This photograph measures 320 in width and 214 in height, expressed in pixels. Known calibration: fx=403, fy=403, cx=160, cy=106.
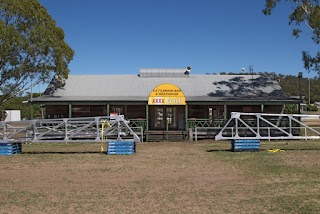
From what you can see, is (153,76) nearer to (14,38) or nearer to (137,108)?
(137,108)

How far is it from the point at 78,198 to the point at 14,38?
54.6ft

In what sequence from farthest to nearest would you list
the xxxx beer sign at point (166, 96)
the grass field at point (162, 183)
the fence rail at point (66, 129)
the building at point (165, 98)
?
1. the building at point (165, 98)
2. the xxxx beer sign at point (166, 96)
3. the fence rail at point (66, 129)
4. the grass field at point (162, 183)

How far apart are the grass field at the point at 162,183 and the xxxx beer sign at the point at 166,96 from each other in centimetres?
916

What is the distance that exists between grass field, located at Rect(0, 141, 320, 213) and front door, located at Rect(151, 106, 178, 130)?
11.7 m

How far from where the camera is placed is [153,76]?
3097 cm

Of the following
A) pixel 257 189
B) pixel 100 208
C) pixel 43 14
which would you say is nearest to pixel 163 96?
pixel 43 14

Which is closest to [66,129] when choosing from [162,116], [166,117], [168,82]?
[166,117]

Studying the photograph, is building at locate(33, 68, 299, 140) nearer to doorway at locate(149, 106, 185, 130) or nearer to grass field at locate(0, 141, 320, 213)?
doorway at locate(149, 106, 185, 130)

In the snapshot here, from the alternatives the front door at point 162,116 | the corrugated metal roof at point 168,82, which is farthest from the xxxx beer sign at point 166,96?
the front door at point 162,116

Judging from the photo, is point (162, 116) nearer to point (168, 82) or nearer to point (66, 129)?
point (168, 82)

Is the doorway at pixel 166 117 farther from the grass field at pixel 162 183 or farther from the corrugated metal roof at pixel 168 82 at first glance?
the grass field at pixel 162 183

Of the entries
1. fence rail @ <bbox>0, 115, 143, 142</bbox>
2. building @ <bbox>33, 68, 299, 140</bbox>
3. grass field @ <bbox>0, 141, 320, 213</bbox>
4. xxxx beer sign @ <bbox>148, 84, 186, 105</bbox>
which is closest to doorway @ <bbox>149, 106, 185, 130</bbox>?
building @ <bbox>33, 68, 299, 140</bbox>

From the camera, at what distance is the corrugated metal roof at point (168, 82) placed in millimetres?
26938

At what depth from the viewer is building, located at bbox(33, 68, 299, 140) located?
25.6 metres
